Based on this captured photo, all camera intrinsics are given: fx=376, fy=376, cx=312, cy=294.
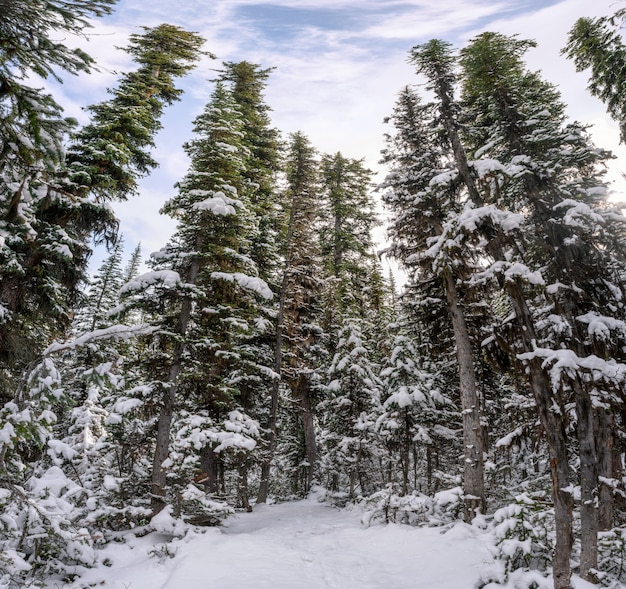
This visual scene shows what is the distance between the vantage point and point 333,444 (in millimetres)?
21906

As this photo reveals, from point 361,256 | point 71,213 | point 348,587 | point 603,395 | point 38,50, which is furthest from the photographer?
point 361,256

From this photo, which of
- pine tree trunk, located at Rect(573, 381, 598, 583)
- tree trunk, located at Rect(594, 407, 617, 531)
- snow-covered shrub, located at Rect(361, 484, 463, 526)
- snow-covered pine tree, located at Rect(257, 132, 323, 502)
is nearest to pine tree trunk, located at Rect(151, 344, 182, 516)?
snow-covered shrub, located at Rect(361, 484, 463, 526)

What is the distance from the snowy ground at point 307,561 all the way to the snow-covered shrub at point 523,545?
402mm

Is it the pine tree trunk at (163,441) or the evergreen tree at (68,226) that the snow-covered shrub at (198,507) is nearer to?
the pine tree trunk at (163,441)

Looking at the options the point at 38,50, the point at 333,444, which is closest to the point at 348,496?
the point at 333,444

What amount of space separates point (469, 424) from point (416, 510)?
3.20 meters

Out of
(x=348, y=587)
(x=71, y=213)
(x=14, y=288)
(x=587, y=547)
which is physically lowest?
(x=348, y=587)

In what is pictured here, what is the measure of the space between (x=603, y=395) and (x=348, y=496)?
13.3 meters

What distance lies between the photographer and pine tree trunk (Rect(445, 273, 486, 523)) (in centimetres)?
1114

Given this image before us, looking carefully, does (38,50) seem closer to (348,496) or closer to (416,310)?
(416,310)

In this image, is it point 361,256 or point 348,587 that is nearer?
point 348,587

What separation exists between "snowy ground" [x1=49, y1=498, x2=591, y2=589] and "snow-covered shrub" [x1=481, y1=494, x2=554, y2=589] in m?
0.40

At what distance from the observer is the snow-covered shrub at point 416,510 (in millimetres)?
11359

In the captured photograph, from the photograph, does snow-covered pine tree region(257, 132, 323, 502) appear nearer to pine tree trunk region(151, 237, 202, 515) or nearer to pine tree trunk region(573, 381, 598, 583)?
pine tree trunk region(151, 237, 202, 515)
